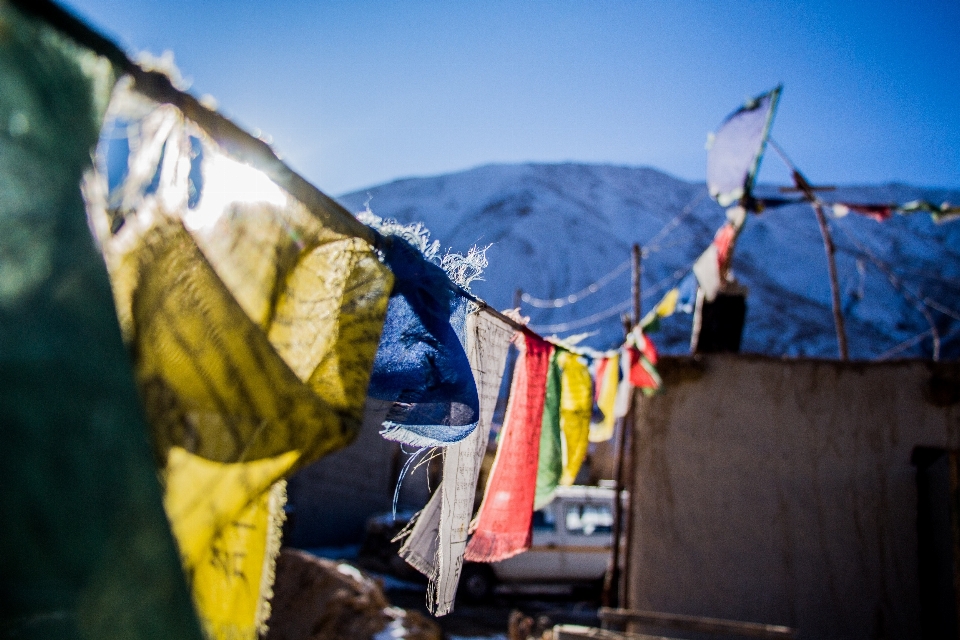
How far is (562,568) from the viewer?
384 inches

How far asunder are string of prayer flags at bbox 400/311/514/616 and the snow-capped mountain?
88.7ft

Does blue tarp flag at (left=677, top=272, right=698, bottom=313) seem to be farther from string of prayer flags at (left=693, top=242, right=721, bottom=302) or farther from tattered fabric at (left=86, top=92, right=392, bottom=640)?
tattered fabric at (left=86, top=92, right=392, bottom=640)

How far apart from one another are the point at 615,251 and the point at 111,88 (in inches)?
1756

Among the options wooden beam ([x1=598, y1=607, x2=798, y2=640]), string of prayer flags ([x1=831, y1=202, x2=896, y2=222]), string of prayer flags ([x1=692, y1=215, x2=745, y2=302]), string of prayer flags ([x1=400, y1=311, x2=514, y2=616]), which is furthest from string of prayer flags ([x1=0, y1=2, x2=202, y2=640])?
string of prayer flags ([x1=831, y1=202, x2=896, y2=222])

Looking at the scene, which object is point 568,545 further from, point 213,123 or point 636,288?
point 213,123

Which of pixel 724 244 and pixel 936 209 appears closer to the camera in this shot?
pixel 724 244

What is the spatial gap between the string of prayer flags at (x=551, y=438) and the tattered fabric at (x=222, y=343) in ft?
6.06

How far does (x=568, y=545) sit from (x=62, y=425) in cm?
974

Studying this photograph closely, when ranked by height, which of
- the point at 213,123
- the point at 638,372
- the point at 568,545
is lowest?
the point at 568,545

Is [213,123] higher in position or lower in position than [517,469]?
higher

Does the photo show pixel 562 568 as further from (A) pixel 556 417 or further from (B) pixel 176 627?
(B) pixel 176 627

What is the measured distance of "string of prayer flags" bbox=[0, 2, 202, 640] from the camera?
0.67m

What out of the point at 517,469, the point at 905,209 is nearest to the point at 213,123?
the point at 517,469

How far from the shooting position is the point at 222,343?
105 centimetres
